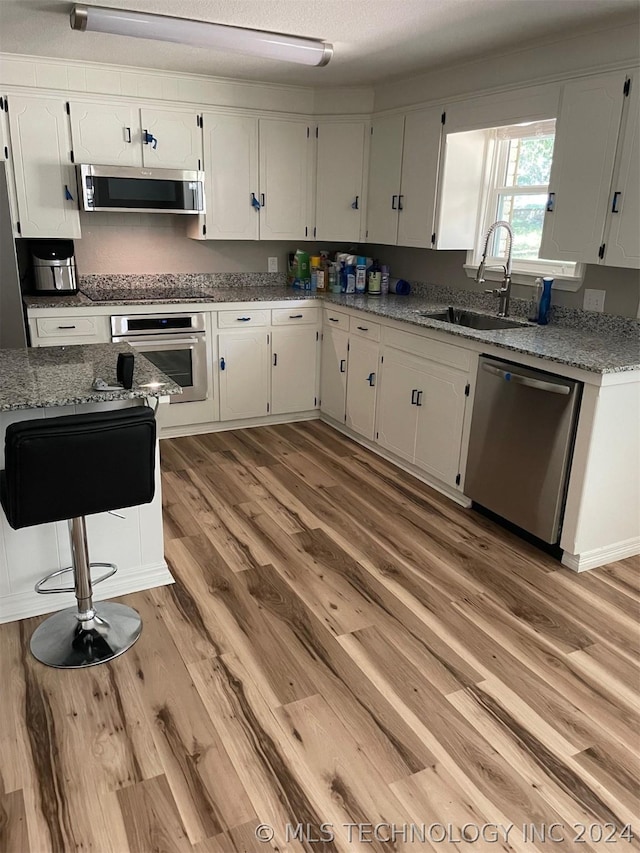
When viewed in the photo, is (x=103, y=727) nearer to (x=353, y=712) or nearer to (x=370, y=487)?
(x=353, y=712)

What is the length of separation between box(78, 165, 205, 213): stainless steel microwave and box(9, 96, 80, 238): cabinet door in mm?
154

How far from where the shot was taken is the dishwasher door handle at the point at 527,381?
110 inches

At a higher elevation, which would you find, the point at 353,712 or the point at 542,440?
the point at 542,440

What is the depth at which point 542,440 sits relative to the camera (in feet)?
9.59

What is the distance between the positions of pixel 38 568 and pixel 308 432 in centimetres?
251

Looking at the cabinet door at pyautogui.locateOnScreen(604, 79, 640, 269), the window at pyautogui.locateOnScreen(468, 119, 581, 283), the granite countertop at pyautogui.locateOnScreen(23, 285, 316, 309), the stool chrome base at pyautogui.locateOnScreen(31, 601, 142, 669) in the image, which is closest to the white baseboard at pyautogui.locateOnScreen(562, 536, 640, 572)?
the cabinet door at pyautogui.locateOnScreen(604, 79, 640, 269)

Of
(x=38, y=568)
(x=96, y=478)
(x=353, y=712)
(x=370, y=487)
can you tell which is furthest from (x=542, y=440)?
(x=38, y=568)

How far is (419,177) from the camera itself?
13.9 ft

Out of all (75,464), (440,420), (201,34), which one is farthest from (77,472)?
(201,34)

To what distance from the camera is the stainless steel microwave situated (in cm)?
403

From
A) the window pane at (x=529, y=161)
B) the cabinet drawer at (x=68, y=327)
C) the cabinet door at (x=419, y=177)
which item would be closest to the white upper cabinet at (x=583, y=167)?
the window pane at (x=529, y=161)

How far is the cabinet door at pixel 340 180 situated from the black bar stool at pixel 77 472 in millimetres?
3217

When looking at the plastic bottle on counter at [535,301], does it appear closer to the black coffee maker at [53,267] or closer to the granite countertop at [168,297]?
the granite countertop at [168,297]

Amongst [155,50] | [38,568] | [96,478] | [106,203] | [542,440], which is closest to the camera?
[96,478]
